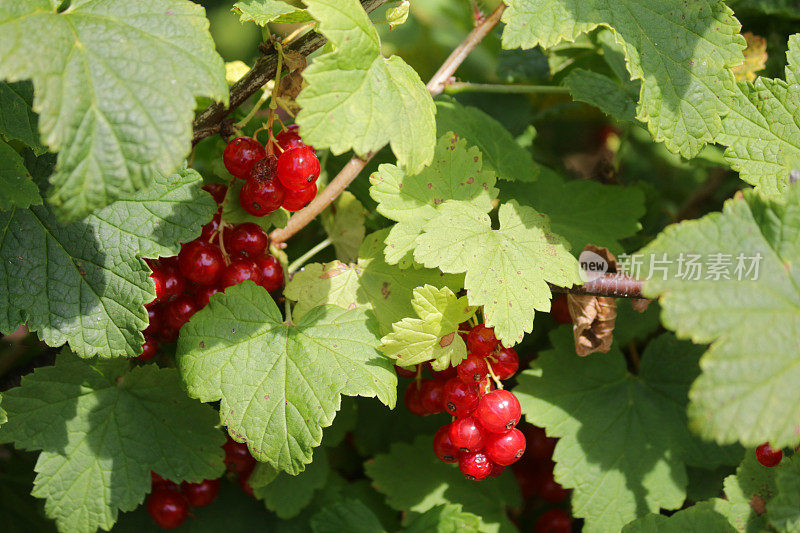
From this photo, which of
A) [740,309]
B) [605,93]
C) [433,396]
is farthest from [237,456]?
[605,93]

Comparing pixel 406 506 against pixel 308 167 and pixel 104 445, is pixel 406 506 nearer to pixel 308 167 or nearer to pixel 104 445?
pixel 104 445

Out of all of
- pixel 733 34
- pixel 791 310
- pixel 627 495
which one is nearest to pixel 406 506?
pixel 627 495

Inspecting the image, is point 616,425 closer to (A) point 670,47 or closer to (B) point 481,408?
(B) point 481,408

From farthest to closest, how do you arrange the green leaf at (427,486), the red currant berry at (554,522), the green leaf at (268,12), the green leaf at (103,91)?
1. the red currant berry at (554,522)
2. the green leaf at (427,486)
3. the green leaf at (268,12)
4. the green leaf at (103,91)

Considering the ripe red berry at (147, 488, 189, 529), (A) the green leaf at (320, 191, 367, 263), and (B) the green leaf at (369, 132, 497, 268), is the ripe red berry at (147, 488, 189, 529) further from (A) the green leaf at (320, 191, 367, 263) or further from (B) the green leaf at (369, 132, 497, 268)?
(B) the green leaf at (369, 132, 497, 268)

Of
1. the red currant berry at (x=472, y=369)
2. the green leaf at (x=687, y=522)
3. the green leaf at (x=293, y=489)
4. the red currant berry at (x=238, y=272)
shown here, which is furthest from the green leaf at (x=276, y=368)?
the green leaf at (x=687, y=522)

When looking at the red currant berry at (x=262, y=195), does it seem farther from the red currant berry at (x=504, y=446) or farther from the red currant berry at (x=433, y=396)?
the red currant berry at (x=504, y=446)
